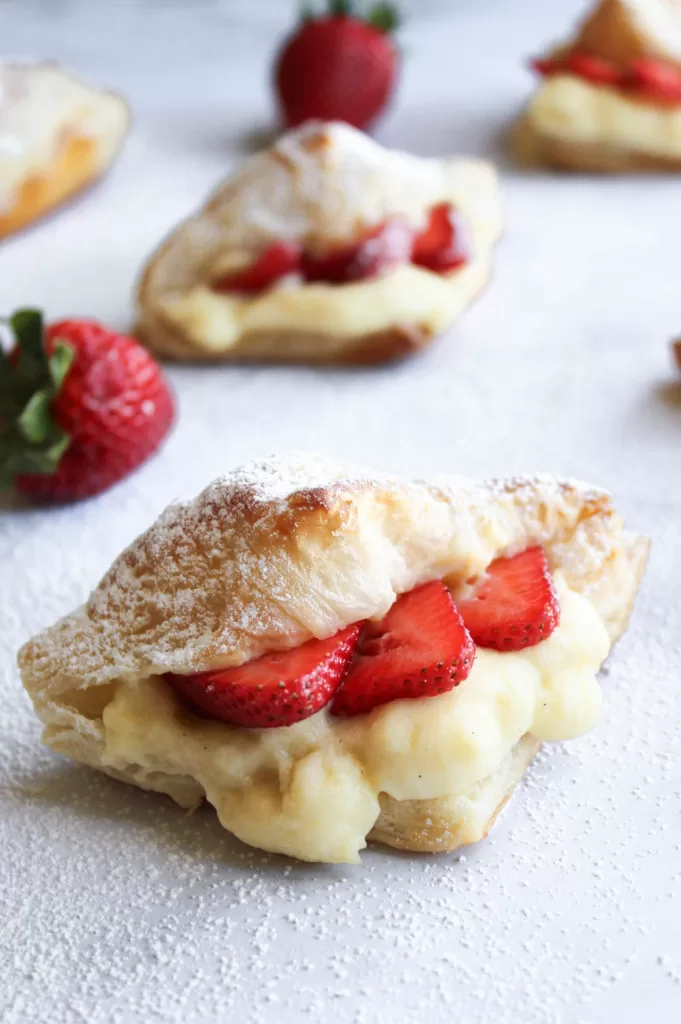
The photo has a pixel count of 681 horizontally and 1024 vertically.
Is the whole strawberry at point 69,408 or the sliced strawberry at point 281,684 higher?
the sliced strawberry at point 281,684

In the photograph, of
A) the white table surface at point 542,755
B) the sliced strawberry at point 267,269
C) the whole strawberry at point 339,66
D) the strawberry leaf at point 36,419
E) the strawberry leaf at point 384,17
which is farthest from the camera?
the strawberry leaf at point 384,17

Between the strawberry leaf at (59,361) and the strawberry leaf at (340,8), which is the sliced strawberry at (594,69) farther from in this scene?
the strawberry leaf at (59,361)

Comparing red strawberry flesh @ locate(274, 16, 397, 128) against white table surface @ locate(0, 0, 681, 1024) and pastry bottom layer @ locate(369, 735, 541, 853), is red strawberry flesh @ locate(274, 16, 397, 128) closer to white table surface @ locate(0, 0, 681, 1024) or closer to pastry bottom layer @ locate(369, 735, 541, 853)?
white table surface @ locate(0, 0, 681, 1024)

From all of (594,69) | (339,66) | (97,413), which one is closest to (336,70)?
(339,66)

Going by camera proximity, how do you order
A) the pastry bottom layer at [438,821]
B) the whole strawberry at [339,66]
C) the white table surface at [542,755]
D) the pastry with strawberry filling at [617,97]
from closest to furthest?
the white table surface at [542,755]
the pastry bottom layer at [438,821]
the pastry with strawberry filling at [617,97]
the whole strawberry at [339,66]

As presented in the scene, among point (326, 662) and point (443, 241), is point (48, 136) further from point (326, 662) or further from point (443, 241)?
point (326, 662)

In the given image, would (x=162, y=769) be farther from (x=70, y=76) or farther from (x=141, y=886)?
(x=70, y=76)

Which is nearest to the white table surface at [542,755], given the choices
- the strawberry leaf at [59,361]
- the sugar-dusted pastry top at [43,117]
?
the sugar-dusted pastry top at [43,117]
